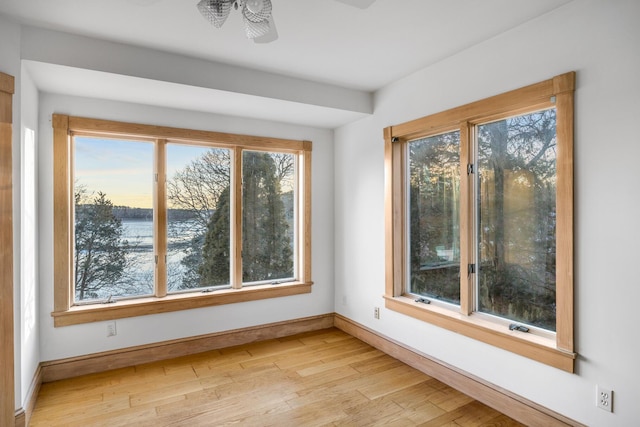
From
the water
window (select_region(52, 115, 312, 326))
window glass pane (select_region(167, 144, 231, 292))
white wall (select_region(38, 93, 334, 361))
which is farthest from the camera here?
window glass pane (select_region(167, 144, 231, 292))

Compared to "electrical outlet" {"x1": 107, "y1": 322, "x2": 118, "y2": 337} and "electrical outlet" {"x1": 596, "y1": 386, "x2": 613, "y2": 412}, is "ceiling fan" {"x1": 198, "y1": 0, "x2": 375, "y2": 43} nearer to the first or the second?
"electrical outlet" {"x1": 596, "y1": 386, "x2": 613, "y2": 412}

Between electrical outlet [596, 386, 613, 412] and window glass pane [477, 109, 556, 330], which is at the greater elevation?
window glass pane [477, 109, 556, 330]

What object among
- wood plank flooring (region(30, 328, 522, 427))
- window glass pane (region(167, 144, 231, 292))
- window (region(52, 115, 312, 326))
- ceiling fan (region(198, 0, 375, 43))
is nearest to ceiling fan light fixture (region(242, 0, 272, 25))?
ceiling fan (region(198, 0, 375, 43))

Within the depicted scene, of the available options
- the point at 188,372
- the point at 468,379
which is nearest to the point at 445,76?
the point at 468,379

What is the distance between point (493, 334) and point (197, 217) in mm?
2874

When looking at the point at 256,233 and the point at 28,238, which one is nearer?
the point at 28,238

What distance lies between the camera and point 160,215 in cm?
348

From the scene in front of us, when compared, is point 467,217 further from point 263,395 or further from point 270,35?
point 263,395

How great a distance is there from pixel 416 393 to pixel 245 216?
2377 millimetres

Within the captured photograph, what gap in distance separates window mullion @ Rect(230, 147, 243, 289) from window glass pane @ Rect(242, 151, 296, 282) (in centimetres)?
7

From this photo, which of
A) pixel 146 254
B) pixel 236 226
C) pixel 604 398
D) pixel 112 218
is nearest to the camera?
pixel 604 398

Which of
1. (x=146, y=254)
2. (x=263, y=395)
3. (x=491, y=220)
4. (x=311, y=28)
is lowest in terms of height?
(x=263, y=395)

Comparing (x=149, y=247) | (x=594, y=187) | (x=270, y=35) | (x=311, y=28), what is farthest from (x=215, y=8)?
(x=149, y=247)

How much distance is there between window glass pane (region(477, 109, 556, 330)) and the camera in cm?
234
